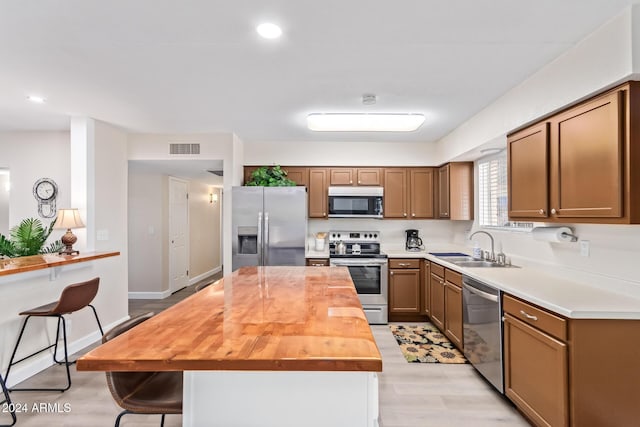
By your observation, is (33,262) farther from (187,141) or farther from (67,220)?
(187,141)

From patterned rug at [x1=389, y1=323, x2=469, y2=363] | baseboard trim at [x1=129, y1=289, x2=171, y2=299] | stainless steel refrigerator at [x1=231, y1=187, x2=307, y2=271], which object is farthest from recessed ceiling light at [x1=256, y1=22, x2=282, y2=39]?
baseboard trim at [x1=129, y1=289, x2=171, y2=299]

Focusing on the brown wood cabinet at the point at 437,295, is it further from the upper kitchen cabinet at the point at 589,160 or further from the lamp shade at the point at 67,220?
the lamp shade at the point at 67,220

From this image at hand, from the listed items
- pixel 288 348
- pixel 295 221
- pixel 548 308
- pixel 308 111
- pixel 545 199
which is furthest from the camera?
pixel 295 221

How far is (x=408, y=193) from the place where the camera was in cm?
459

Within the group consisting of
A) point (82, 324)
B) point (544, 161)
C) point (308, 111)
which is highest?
point (308, 111)

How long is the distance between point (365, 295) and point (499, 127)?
8.08 feet

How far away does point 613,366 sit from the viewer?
1.70 metres

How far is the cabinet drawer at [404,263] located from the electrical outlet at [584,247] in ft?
6.42

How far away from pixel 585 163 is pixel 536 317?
0.99m

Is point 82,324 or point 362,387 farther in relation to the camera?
point 82,324

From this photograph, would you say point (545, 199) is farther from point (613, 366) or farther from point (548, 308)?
point (613, 366)

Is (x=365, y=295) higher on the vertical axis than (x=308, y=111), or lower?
lower

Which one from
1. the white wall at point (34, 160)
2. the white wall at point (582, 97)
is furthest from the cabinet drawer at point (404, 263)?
the white wall at point (34, 160)

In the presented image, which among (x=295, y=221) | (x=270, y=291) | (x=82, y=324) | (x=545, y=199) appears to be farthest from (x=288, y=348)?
(x=82, y=324)
